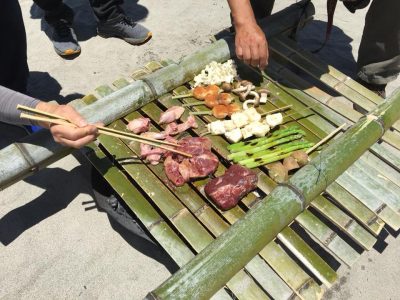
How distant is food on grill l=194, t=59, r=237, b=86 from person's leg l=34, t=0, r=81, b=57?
113 inches

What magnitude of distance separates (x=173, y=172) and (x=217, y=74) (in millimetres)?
1488

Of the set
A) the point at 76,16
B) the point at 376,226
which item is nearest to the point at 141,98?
the point at 376,226

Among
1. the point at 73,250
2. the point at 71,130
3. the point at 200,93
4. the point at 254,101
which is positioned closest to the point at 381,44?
the point at 254,101

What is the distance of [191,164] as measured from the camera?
3.28m

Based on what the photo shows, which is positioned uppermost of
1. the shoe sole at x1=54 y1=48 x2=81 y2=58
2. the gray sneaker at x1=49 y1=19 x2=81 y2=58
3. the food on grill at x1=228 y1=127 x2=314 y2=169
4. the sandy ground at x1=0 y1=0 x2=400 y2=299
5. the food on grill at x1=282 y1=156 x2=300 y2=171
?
the food on grill at x1=228 y1=127 x2=314 y2=169

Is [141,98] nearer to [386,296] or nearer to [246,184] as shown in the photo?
[246,184]

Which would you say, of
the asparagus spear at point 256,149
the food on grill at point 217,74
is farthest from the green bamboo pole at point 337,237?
the food on grill at point 217,74

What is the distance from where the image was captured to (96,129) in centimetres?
278

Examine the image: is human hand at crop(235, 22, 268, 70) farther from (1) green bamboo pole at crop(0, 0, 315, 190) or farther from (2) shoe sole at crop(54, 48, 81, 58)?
(2) shoe sole at crop(54, 48, 81, 58)

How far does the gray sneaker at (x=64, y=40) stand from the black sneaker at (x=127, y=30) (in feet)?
1.92

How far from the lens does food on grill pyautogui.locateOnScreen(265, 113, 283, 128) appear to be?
3.68 m

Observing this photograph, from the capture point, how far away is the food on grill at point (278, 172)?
3367mm

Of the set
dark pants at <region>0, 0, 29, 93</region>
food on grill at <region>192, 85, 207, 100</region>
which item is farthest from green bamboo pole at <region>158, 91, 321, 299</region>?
dark pants at <region>0, 0, 29, 93</region>

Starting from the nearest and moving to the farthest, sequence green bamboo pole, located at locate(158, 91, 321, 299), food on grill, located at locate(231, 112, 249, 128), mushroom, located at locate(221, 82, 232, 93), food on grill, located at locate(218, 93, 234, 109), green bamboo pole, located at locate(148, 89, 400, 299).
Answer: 1. green bamboo pole, located at locate(148, 89, 400, 299)
2. green bamboo pole, located at locate(158, 91, 321, 299)
3. food on grill, located at locate(231, 112, 249, 128)
4. food on grill, located at locate(218, 93, 234, 109)
5. mushroom, located at locate(221, 82, 232, 93)
